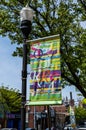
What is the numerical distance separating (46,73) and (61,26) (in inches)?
401

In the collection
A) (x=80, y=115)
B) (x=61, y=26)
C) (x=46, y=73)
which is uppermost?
(x=80, y=115)

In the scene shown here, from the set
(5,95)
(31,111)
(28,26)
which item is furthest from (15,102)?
(28,26)

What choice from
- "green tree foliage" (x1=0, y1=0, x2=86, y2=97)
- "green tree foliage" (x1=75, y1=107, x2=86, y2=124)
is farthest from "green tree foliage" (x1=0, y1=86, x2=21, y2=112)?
"green tree foliage" (x1=75, y1=107, x2=86, y2=124)

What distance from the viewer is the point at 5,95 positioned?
6612 centimetres

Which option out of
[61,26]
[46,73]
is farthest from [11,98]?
[46,73]

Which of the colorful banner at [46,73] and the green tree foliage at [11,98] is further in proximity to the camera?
the green tree foliage at [11,98]

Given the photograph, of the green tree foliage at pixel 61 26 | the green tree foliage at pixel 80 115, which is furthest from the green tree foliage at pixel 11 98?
the green tree foliage at pixel 80 115

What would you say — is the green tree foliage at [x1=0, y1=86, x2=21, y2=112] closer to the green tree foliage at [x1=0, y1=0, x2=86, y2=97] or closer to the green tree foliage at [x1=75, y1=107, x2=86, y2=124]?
the green tree foliage at [x1=0, y1=0, x2=86, y2=97]

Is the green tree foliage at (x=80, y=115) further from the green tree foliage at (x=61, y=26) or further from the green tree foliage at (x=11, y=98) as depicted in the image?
the green tree foliage at (x=61, y=26)

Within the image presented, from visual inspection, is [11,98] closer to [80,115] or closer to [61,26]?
[61,26]

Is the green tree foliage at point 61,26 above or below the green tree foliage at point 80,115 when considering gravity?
below

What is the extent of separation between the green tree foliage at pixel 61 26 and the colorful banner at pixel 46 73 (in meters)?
9.47

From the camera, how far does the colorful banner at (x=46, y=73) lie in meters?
9.17

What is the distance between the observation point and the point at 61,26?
63.3ft
